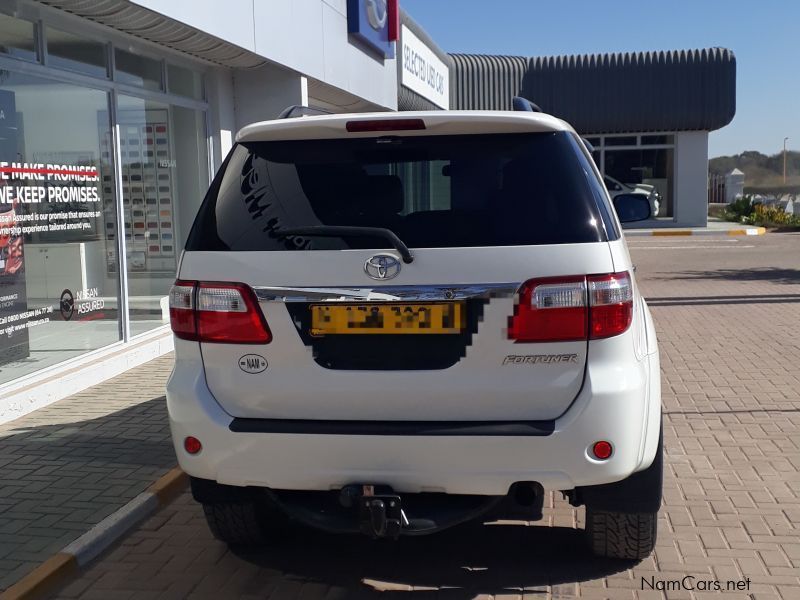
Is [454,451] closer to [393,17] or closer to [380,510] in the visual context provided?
[380,510]

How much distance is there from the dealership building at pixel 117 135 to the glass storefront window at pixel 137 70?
0.06ft

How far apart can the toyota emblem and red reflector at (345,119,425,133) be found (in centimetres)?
52

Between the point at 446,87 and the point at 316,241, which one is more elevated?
the point at 446,87

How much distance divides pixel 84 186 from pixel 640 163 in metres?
25.3

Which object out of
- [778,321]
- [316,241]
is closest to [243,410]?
[316,241]

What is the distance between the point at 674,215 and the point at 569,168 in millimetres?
28202

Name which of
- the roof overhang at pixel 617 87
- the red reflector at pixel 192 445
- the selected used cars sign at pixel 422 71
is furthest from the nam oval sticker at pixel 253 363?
the roof overhang at pixel 617 87

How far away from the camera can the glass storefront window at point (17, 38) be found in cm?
684

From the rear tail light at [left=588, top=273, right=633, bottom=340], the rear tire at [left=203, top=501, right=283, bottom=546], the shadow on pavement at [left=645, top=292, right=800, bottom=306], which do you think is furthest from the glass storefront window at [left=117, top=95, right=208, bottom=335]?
the shadow on pavement at [left=645, top=292, right=800, bottom=306]

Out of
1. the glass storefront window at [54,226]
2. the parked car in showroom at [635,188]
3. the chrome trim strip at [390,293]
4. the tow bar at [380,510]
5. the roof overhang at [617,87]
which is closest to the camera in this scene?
the chrome trim strip at [390,293]

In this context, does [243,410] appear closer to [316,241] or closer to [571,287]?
[316,241]

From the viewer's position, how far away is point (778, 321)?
36.4 ft

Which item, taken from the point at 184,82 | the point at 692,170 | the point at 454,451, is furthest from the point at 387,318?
the point at 692,170

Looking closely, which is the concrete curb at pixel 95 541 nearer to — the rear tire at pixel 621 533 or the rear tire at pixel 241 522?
the rear tire at pixel 241 522
